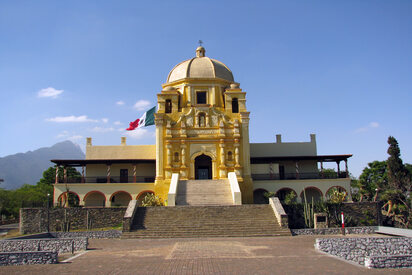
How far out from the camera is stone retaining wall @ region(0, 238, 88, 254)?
1527cm

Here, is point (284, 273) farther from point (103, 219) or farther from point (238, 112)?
point (238, 112)

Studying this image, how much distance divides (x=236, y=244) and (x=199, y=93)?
65.0 feet

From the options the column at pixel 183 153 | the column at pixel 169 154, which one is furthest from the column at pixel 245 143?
the column at pixel 169 154

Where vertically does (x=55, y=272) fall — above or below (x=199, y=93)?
below

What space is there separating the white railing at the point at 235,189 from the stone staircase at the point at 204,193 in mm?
477

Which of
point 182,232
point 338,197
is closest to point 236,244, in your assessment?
point 182,232

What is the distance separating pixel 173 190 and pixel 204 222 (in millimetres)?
5687

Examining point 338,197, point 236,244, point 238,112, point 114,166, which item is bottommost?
point 236,244

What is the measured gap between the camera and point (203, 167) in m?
33.5

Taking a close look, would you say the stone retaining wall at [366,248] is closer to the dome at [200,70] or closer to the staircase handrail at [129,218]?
the staircase handrail at [129,218]

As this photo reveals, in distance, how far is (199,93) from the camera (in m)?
34.9

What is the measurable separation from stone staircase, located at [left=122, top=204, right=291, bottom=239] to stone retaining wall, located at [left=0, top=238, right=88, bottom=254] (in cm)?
553

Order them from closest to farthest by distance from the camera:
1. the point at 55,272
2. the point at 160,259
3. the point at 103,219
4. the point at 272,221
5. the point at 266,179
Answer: the point at 55,272, the point at 160,259, the point at 272,221, the point at 103,219, the point at 266,179

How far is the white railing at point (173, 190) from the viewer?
26.6 metres
